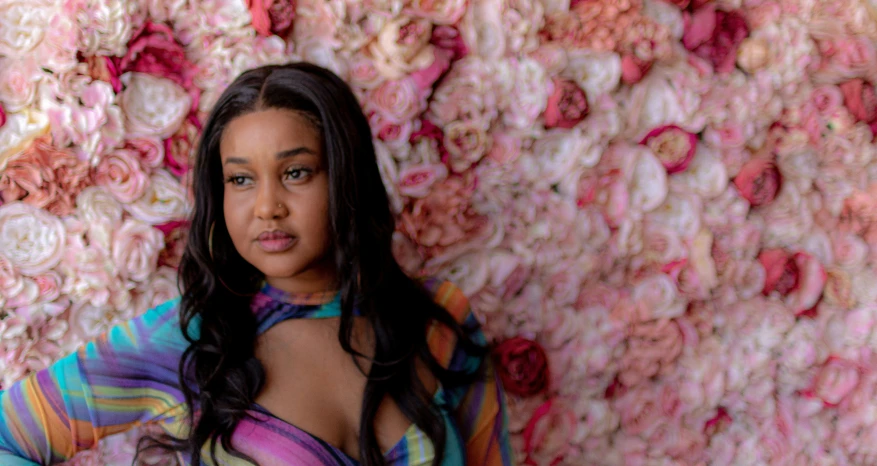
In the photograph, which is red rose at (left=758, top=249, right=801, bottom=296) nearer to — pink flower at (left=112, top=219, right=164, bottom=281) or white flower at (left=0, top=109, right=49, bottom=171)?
pink flower at (left=112, top=219, right=164, bottom=281)

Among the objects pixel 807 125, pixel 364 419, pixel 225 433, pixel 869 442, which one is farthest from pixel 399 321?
pixel 869 442

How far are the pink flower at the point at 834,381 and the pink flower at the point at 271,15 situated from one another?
1.30 metres

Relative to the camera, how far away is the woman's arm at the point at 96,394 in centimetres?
99

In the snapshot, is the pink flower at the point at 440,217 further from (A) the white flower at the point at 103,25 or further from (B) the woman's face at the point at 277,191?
(A) the white flower at the point at 103,25

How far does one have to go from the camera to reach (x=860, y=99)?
1.57 m

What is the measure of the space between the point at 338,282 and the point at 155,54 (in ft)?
1.56

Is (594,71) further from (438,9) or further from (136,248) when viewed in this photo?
(136,248)

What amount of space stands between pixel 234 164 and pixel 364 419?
0.39 m

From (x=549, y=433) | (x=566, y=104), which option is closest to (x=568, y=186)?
(x=566, y=104)

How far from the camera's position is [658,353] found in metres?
1.48

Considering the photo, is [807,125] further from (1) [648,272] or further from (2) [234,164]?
(2) [234,164]

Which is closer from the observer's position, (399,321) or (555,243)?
(399,321)

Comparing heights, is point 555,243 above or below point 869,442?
above

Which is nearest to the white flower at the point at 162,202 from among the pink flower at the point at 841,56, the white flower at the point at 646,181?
the white flower at the point at 646,181
